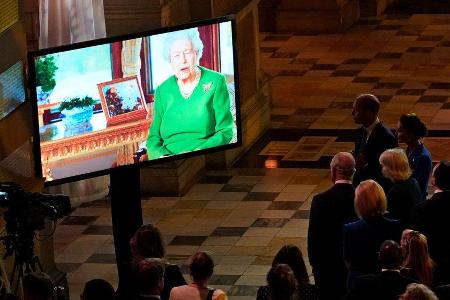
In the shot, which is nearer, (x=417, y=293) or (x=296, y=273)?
(x=417, y=293)

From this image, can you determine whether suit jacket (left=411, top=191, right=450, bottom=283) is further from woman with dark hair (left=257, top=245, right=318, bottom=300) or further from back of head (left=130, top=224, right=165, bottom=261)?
back of head (left=130, top=224, right=165, bottom=261)

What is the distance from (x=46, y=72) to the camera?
8.17 metres

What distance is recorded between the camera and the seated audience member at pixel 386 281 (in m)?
6.45

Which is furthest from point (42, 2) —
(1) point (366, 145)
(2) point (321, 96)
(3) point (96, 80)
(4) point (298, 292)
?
(2) point (321, 96)

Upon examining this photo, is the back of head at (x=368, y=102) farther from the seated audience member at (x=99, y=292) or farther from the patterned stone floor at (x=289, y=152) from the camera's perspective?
the seated audience member at (x=99, y=292)

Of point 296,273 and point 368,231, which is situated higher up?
point 296,273

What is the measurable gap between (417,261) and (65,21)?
13.2 feet

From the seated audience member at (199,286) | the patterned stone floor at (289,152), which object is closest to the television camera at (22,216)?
the seated audience member at (199,286)

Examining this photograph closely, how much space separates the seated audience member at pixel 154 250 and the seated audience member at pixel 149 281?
543 millimetres

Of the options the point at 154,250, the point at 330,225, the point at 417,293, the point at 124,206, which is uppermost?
the point at 417,293

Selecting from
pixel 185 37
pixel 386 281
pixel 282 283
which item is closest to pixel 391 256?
pixel 386 281

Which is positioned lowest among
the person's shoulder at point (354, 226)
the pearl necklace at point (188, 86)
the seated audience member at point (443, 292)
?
the seated audience member at point (443, 292)

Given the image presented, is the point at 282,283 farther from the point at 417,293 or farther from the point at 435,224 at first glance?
the point at 435,224

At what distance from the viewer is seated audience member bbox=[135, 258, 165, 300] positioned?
6277 millimetres
